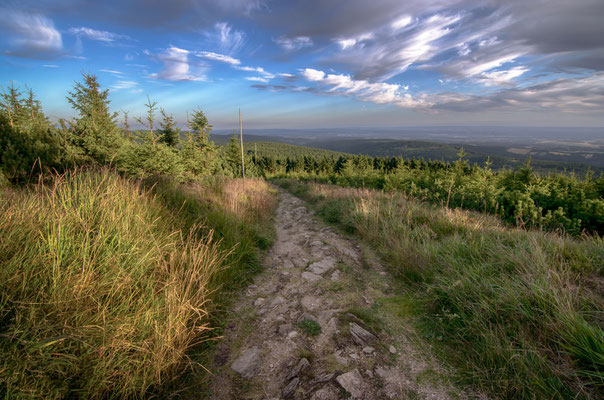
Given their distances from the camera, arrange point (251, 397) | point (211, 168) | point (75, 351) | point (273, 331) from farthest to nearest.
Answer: point (211, 168) < point (273, 331) < point (251, 397) < point (75, 351)

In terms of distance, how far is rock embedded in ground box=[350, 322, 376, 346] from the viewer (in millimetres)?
2489

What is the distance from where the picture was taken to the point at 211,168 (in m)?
21.1

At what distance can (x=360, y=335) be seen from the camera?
8.43 feet

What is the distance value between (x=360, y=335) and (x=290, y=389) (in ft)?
3.17

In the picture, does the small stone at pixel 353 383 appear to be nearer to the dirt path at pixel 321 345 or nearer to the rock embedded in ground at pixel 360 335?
the dirt path at pixel 321 345

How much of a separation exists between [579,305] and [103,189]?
18.5 ft

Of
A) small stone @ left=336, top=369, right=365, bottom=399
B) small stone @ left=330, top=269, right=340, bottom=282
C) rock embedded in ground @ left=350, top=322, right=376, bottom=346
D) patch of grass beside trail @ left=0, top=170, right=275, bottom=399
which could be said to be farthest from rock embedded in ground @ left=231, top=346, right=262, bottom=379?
small stone @ left=330, top=269, right=340, bottom=282

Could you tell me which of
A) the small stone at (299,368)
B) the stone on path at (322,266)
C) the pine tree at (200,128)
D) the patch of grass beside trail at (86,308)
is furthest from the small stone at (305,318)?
the pine tree at (200,128)

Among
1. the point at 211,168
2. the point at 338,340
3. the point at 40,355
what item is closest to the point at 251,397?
the point at 338,340

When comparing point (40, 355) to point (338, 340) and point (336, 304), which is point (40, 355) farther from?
point (336, 304)

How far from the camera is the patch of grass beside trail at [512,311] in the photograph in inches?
71.1

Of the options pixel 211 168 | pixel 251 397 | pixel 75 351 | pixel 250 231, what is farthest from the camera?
pixel 211 168

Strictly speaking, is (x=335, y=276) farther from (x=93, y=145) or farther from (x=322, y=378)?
(x=93, y=145)

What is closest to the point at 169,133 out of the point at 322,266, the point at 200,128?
the point at 200,128
